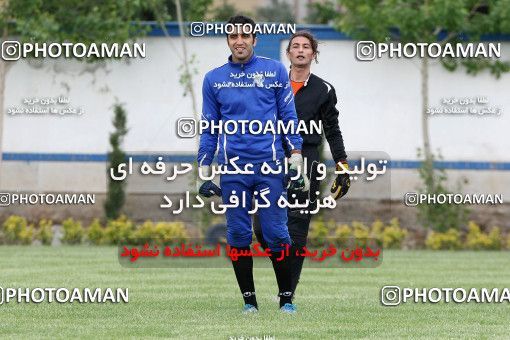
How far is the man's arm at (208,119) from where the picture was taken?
1158 centimetres

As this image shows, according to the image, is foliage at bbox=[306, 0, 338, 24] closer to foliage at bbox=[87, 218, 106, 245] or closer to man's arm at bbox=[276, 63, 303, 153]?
foliage at bbox=[87, 218, 106, 245]

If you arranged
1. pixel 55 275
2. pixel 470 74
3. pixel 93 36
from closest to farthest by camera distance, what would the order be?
pixel 55 275 < pixel 93 36 < pixel 470 74

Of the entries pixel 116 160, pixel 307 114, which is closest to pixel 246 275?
pixel 307 114

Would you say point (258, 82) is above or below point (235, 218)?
above

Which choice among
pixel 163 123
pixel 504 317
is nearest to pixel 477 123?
pixel 163 123

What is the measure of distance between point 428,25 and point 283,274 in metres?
13.5

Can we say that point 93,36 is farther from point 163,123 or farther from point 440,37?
point 440,37

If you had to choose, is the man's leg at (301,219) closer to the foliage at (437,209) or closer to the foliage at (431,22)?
the foliage at (431,22)

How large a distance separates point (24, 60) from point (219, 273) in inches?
406

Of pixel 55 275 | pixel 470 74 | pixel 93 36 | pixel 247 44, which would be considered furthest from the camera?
pixel 470 74

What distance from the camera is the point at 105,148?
26.2m

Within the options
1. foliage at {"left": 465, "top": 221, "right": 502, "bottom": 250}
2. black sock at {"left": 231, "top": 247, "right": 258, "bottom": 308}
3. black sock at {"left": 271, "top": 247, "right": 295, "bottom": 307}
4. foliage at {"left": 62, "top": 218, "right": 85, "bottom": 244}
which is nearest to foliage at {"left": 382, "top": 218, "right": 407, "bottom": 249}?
foliage at {"left": 465, "top": 221, "right": 502, "bottom": 250}

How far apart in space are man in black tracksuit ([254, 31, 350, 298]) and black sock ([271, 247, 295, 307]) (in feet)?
1.30

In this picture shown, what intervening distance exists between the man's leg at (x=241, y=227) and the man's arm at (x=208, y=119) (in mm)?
240
